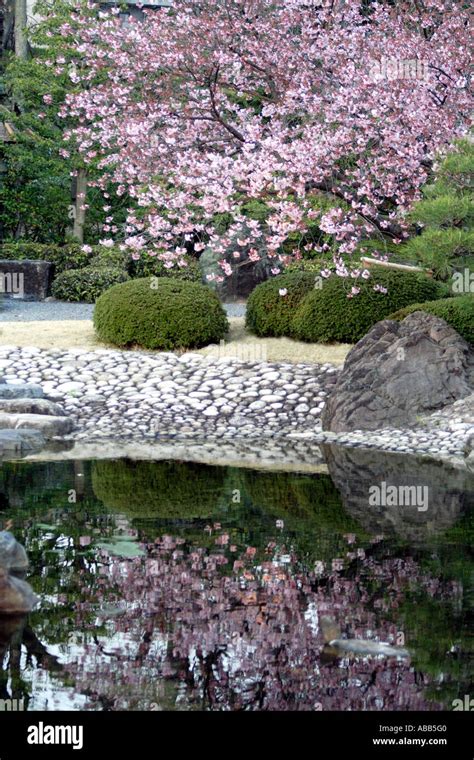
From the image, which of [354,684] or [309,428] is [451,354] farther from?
[354,684]

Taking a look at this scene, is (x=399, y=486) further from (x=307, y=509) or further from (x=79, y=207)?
(x=79, y=207)

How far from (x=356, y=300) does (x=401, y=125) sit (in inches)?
116

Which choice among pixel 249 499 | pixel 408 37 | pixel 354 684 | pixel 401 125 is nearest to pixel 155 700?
pixel 354 684

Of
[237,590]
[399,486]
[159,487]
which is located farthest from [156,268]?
[237,590]

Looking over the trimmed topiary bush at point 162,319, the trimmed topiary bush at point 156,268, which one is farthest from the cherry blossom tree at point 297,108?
the trimmed topiary bush at point 156,268

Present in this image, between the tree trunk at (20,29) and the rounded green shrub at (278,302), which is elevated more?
the tree trunk at (20,29)

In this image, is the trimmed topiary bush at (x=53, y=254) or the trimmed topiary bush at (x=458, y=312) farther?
the trimmed topiary bush at (x=53, y=254)

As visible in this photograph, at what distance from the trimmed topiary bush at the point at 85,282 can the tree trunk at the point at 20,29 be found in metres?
8.20

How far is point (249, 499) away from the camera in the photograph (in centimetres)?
991

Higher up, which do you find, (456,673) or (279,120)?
(279,120)

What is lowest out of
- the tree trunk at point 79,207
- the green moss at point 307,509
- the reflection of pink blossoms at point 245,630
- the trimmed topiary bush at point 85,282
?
the green moss at point 307,509

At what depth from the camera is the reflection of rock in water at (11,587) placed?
6578 mm

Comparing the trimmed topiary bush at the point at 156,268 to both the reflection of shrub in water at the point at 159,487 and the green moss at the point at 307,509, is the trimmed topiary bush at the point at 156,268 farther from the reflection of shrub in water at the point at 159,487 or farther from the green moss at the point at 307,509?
the green moss at the point at 307,509

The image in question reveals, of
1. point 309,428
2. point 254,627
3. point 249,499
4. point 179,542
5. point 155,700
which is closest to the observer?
point 155,700
